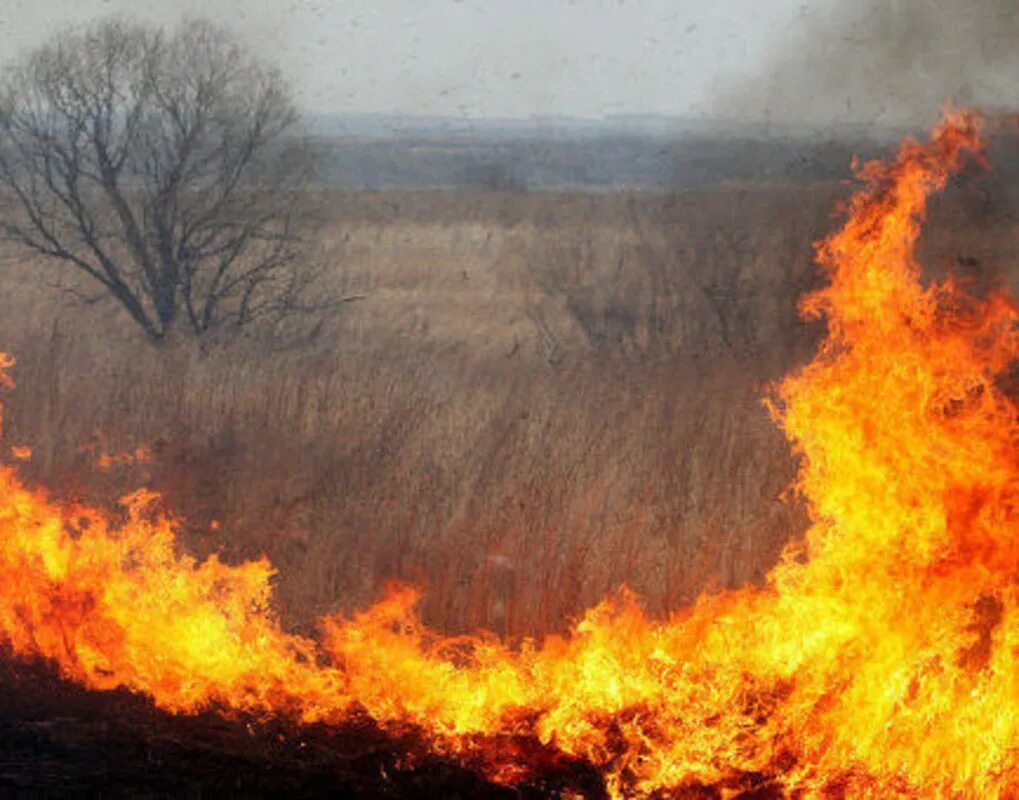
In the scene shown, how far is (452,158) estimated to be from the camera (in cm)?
2220

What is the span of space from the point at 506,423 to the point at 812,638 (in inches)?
180

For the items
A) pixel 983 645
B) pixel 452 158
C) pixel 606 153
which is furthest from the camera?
pixel 452 158

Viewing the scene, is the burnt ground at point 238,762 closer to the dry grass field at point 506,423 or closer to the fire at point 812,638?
the fire at point 812,638

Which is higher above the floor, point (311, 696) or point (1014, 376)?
point (1014, 376)

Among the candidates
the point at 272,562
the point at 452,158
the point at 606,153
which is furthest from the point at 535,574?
the point at 452,158

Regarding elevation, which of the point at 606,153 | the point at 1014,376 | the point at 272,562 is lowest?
the point at 272,562

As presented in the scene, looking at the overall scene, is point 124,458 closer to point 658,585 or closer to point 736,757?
point 658,585

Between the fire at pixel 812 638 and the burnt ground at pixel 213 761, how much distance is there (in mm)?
113

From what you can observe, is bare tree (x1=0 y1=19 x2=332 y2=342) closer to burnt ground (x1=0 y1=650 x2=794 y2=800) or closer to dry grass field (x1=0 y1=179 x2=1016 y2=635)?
dry grass field (x1=0 y1=179 x2=1016 y2=635)

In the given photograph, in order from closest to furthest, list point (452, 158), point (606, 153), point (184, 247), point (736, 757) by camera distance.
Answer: point (736, 757), point (184, 247), point (606, 153), point (452, 158)

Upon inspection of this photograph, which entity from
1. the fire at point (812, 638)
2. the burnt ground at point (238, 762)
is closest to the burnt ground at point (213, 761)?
the burnt ground at point (238, 762)

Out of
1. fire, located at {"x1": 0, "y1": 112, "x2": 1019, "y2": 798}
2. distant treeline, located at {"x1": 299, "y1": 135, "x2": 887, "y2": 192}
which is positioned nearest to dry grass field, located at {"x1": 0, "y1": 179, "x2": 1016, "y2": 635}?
distant treeline, located at {"x1": 299, "y1": 135, "x2": 887, "y2": 192}

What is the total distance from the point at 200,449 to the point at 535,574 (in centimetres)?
362

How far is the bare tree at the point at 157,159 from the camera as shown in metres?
13.7
